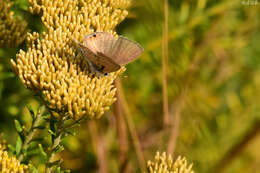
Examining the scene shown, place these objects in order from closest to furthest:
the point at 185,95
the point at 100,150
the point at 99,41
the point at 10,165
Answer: the point at 10,165
the point at 99,41
the point at 100,150
the point at 185,95

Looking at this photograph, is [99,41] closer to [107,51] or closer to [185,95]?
[107,51]

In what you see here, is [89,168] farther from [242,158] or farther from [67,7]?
[67,7]

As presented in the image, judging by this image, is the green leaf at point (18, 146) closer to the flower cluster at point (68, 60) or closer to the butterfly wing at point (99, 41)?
the flower cluster at point (68, 60)

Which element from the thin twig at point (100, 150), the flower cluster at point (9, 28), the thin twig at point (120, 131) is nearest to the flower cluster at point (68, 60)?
the flower cluster at point (9, 28)

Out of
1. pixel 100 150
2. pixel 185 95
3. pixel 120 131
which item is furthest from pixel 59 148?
pixel 185 95

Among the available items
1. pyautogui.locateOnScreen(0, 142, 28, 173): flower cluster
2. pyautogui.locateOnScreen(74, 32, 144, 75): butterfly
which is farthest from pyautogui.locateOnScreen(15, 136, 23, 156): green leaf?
pyautogui.locateOnScreen(74, 32, 144, 75): butterfly

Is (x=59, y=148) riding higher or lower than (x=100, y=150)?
lower
